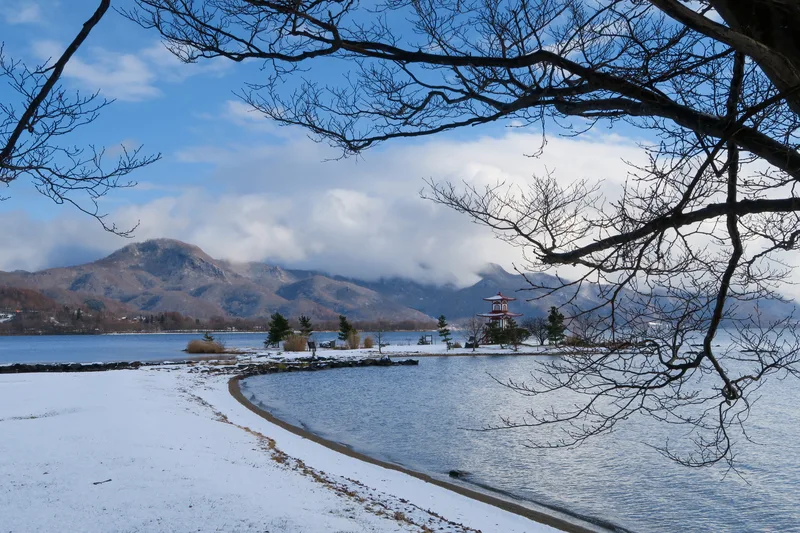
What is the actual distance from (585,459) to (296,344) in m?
50.0

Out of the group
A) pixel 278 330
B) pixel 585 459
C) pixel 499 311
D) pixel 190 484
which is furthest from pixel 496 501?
pixel 499 311

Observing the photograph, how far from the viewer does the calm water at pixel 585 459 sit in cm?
1210

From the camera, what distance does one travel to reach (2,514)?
6676 mm

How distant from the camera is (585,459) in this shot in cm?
1622

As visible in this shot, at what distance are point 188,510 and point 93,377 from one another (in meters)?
25.2

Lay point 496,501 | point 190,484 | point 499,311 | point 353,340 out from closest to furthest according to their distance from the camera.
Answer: point 190,484, point 496,501, point 353,340, point 499,311

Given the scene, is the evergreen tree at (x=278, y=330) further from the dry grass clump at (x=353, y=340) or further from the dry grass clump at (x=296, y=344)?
the dry grass clump at (x=353, y=340)

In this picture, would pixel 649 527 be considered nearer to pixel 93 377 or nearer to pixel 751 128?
pixel 751 128

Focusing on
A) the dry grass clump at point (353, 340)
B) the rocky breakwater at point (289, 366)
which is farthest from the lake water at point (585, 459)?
the dry grass clump at point (353, 340)

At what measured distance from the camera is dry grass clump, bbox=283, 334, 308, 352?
63.2 m

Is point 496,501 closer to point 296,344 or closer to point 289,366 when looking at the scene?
point 289,366

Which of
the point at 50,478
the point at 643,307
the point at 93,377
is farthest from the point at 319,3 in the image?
the point at 93,377

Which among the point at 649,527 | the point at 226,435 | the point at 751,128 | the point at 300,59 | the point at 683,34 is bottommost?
the point at 649,527

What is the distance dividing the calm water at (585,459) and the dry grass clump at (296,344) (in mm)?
33046
